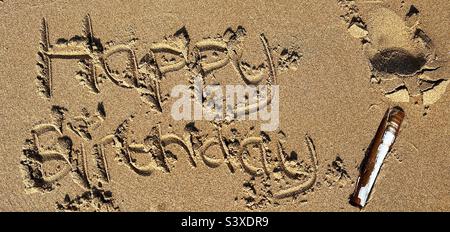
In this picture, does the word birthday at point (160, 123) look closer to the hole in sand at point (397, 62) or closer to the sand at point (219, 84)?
the sand at point (219, 84)

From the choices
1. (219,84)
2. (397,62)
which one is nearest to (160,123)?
(219,84)

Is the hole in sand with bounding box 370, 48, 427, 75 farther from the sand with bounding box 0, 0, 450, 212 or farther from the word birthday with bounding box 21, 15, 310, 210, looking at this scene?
the word birthday with bounding box 21, 15, 310, 210

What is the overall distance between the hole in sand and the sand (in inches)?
0.4

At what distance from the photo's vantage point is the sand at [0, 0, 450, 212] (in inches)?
138

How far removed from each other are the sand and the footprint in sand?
10mm

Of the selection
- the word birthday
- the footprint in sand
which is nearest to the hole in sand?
the footprint in sand

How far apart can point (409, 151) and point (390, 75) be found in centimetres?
59

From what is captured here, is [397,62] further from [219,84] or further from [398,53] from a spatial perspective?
[219,84]

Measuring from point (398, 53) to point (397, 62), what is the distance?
0.23 ft

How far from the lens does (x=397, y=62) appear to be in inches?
139

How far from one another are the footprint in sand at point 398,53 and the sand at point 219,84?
1 centimetres

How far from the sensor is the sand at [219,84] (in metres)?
3.51

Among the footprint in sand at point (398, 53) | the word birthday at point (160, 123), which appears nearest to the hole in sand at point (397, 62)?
the footprint in sand at point (398, 53)
